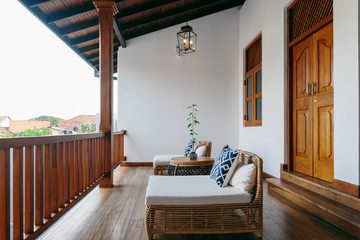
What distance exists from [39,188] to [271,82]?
3.78 metres

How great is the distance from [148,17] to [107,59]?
2.17 metres

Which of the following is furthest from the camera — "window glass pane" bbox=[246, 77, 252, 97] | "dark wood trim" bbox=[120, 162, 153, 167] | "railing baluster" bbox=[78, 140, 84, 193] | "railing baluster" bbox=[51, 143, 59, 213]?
"dark wood trim" bbox=[120, 162, 153, 167]

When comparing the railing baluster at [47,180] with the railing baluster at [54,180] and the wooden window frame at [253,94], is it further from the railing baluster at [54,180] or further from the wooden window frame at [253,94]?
the wooden window frame at [253,94]

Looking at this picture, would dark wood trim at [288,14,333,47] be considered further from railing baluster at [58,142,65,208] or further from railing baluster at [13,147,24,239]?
railing baluster at [13,147,24,239]

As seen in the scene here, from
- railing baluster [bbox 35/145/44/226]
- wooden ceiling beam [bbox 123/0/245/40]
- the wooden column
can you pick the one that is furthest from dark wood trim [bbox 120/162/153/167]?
railing baluster [bbox 35/145/44/226]

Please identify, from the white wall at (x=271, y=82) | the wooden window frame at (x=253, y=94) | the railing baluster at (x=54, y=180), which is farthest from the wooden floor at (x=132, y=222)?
the wooden window frame at (x=253, y=94)

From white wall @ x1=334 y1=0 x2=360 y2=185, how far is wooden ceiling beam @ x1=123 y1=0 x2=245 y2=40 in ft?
12.0

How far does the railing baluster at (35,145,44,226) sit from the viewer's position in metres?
1.87

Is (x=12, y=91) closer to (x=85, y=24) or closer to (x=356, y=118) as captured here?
(x=85, y=24)

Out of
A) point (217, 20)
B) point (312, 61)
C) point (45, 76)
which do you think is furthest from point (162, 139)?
point (45, 76)

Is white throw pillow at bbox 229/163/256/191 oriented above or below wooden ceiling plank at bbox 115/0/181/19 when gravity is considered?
below

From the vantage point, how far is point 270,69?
4309 millimetres

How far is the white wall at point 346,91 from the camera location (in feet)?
7.68

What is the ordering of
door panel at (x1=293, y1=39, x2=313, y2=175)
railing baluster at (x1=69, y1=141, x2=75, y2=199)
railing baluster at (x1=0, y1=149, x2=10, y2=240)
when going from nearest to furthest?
railing baluster at (x1=0, y1=149, x2=10, y2=240)
railing baluster at (x1=69, y1=141, x2=75, y2=199)
door panel at (x1=293, y1=39, x2=313, y2=175)
